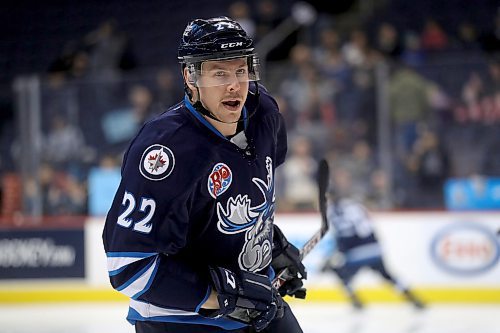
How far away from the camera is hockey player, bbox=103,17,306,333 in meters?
2.38

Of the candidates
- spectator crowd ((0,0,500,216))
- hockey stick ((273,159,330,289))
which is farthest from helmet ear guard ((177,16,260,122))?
spectator crowd ((0,0,500,216))

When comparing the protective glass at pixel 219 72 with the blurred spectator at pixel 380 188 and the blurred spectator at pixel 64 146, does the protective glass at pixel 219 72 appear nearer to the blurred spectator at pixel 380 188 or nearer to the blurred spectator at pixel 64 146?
the blurred spectator at pixel 380 188

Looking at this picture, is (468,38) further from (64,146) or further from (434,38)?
(64,146)

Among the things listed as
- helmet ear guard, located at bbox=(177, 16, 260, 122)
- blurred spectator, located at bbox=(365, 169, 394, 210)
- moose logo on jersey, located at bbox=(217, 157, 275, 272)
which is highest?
helmet ear guard, located at bbox=(177, 16, 260, 122)

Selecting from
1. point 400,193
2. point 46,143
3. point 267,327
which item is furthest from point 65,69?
point 267,327

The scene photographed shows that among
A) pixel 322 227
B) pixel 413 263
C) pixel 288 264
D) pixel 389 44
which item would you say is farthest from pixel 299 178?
pixel 288 264

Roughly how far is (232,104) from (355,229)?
4991 millimetres

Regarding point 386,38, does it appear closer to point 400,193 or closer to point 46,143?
point 400,193

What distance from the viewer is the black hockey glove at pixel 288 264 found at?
9.43 ft

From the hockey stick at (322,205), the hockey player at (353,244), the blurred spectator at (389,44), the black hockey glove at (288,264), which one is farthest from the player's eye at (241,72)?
the blurred spectator at (389,44)

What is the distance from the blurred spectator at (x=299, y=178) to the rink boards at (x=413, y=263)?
0.11 meters

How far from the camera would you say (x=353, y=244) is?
24.2 ft

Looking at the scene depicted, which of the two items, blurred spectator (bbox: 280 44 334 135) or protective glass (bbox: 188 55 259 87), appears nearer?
protective glass (bbox: 188 55 259 87)

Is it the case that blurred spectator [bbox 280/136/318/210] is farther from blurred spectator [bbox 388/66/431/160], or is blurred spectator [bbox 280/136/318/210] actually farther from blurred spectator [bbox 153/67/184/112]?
blurred spectator [bbox 153/67/184/112]
